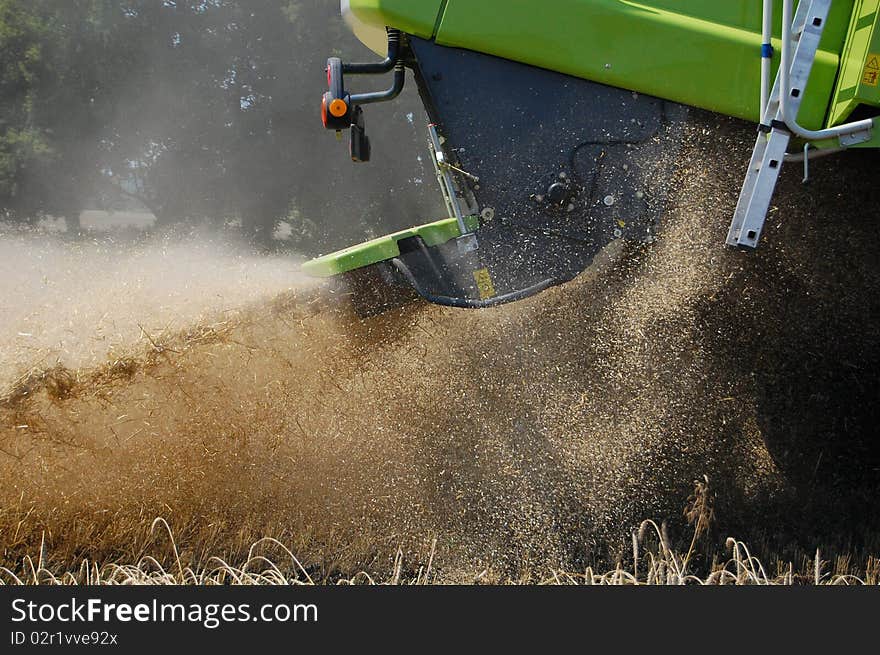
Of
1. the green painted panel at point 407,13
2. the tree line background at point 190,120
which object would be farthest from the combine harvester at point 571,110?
the tree line background at point 190,120

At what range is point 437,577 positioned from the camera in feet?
11.8

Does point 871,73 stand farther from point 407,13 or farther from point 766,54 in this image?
point 407,13

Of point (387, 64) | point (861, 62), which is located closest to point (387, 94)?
point (387, 64)

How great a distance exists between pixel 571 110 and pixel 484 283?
2.87 feet

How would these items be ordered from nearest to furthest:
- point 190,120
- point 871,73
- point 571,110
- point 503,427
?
point 871,73
point 571,110
point 503,427
point 190,120

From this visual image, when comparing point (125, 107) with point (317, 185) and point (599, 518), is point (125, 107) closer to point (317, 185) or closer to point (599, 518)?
point (317, 185)

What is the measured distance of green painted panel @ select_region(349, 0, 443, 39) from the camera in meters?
3.11

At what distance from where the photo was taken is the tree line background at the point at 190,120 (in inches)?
351

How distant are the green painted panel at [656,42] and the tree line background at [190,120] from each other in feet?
18.7

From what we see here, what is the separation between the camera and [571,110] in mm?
3176

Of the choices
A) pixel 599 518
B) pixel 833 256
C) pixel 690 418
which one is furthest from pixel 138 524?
pixel 833 256

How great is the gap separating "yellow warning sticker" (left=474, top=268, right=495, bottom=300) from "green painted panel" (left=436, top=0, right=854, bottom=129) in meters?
0.97

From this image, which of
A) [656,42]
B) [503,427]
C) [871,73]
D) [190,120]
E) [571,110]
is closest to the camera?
[871,73]

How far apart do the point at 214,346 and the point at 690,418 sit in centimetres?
247
